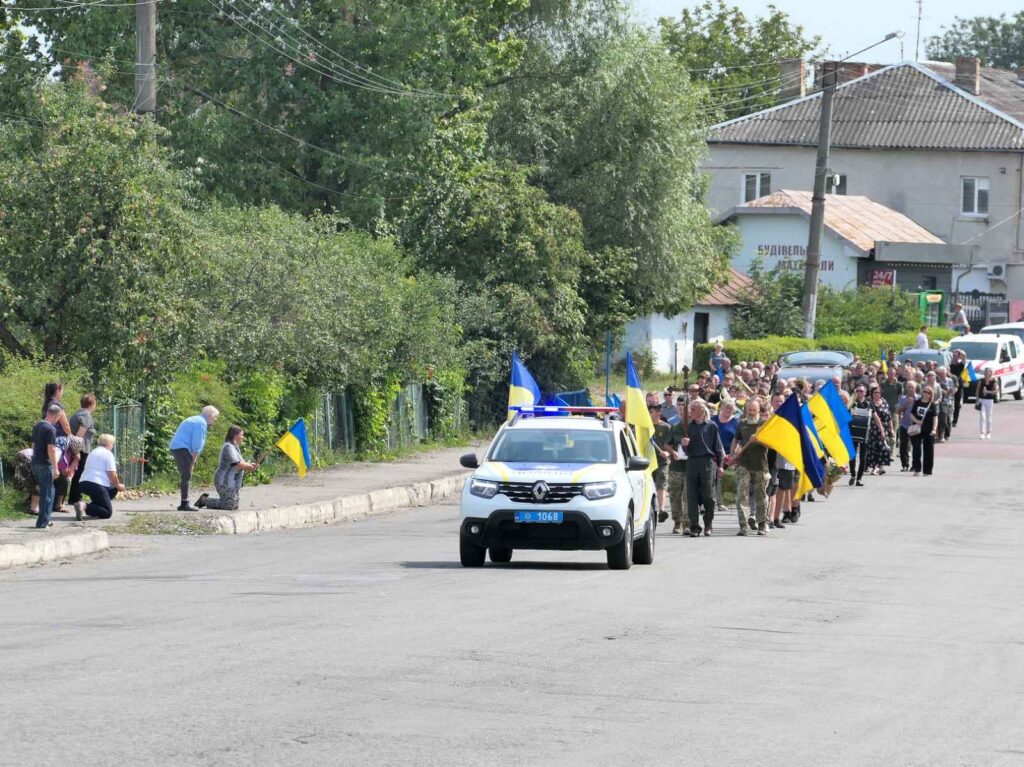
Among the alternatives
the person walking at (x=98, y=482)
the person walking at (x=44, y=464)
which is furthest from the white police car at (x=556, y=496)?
the person walking at (x=98, y=482)

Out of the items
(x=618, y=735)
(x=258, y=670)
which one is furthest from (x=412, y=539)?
(x=618, y=735)

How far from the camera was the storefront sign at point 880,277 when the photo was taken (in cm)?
6819

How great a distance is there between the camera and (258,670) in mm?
10594

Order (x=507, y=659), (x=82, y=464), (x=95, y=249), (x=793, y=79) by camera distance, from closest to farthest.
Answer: (x=507, y=659) < (x=82, y=464) < (x=95, y=249) < (x=793, y=79)

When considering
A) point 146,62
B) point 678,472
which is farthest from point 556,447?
point 146,62

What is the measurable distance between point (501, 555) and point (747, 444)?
200 inches

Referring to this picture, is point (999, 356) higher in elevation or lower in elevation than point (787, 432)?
higher

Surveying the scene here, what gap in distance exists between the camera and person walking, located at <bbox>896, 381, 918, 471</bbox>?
3288 cm

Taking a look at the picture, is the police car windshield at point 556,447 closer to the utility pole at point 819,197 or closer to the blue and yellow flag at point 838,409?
the blue and yellow flag at point 838,409

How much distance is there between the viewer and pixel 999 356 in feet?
168

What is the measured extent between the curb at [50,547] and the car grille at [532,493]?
5.07 meters

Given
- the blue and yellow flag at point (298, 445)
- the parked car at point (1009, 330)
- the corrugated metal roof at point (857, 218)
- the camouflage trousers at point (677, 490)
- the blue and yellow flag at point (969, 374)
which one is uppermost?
the corrugated metal roof at point (857, 218)

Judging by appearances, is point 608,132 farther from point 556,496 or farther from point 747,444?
point 556,496

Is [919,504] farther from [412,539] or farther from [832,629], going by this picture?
[832,629]
